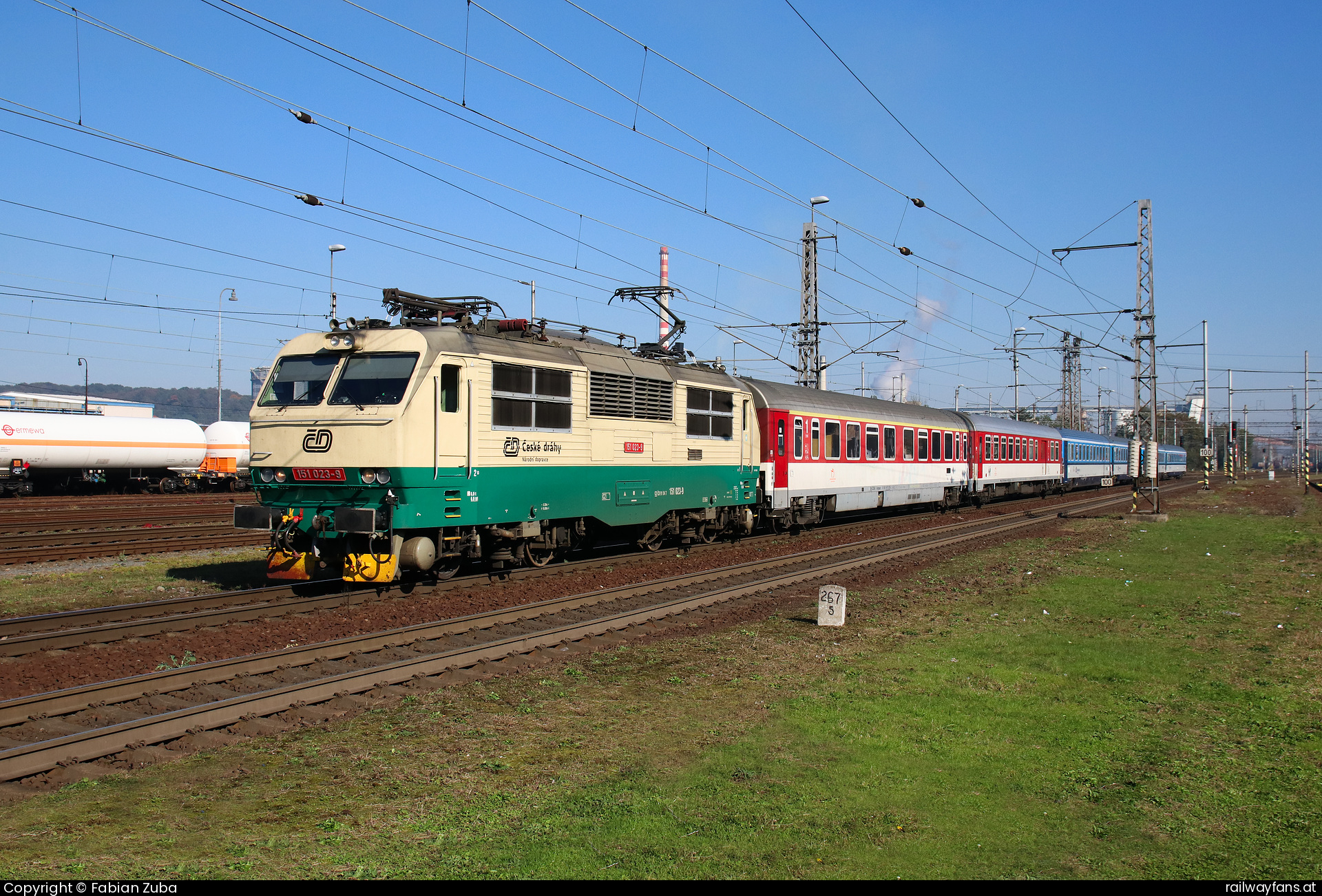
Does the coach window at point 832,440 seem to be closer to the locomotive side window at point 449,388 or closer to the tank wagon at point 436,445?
the tank wagon at point 436,445

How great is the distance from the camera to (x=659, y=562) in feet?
62.2

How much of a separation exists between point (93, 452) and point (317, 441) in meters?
35.9

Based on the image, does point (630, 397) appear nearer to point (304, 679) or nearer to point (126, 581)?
point (304, 679)

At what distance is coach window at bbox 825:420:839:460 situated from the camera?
87.7 ft

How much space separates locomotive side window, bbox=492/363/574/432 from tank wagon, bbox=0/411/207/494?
3510cm

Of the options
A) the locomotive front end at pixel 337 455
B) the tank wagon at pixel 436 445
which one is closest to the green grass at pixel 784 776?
the tank wagon at pixel 436 445

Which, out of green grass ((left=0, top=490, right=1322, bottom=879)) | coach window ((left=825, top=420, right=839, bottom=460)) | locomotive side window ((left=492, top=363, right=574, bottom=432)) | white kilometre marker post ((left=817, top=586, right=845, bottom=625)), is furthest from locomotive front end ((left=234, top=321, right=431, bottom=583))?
coach window ((left=825, top=420, right=839, bottom=460))

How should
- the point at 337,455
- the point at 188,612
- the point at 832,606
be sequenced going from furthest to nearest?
the point at 337,455, the point at 188,612, the point at 832,606

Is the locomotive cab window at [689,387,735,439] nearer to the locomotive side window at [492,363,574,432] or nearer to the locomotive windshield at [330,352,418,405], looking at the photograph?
the locomotive side window at [492,363,574,432]

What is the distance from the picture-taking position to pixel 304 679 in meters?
9.41

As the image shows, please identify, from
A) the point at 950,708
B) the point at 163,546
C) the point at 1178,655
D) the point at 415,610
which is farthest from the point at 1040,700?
the point at 163,546

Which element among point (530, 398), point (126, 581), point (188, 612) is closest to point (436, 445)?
point (530, 398)

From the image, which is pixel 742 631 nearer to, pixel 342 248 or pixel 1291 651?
pixel 1291 651

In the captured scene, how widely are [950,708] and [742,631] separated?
4151 mm
